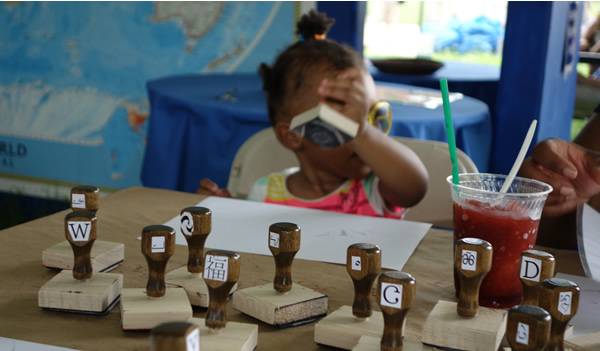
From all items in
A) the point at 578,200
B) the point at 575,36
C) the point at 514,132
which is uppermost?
the point at 575,36

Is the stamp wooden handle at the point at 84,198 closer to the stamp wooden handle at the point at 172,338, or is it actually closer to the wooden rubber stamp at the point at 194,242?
the wooden rubber stamp at the point at 194,242

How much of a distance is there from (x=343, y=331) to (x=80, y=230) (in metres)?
0.32

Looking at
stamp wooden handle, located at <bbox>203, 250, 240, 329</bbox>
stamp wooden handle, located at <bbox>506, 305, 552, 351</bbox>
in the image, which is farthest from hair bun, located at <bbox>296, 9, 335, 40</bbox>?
stamp wooden handle, located at <bbox>506, 305, 552, 351</bbox>

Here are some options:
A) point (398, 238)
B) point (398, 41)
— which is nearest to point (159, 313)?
point (398, 238)

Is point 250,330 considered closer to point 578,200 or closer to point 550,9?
point 578,200

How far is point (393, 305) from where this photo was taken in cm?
55

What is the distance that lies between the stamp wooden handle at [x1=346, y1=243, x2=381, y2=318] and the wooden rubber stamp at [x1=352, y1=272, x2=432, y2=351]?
70 mm

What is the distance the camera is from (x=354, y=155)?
147 centimetres

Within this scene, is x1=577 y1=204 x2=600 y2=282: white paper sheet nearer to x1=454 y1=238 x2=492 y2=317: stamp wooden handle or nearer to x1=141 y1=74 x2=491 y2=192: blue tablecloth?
x1=454 y1=238 x2=492 y2=317: stamp wooden handle

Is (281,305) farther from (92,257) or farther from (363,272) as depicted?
(92,257)

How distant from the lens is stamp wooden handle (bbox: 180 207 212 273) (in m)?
0.74

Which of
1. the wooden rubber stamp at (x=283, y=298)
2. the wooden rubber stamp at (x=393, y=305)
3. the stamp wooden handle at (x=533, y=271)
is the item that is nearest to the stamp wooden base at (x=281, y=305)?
the wooden rubber stamp at (x=283, y=298)

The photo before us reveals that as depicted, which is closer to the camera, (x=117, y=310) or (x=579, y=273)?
(x=117, y=310)

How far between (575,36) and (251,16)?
5.71 feet
